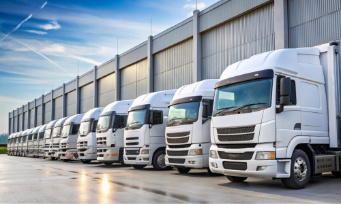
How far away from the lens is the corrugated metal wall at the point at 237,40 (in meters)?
17.6

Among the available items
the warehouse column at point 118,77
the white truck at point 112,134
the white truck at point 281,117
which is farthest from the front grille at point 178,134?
the warehouse column at point 118,77

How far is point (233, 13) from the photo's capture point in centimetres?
1939

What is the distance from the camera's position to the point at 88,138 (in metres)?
20.2

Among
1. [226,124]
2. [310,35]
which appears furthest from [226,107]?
[310,35]

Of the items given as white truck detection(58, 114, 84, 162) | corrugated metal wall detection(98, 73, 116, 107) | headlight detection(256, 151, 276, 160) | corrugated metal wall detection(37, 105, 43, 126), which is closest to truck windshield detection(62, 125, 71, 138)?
white truck detection(58, 114, 84, 162)

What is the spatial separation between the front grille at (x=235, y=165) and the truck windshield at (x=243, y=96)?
1.25m

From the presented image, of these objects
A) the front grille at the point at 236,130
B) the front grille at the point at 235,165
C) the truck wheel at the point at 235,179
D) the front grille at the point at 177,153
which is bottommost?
the truck wheel at the point at 235,179

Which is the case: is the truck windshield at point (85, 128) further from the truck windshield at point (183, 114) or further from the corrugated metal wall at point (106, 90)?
the corrugated metal wall at point (106, 90)

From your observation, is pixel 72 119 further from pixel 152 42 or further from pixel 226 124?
pixel 226 124

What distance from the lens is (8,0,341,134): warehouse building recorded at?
15727 mm

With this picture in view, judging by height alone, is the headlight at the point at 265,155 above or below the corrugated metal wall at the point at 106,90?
below

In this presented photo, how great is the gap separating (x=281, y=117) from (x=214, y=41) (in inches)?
522

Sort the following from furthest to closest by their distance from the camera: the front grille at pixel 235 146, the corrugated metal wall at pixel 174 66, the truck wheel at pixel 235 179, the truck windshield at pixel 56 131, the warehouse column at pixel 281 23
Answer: the truck windshield at pixel 56 131, the corrugated metal wall at pixel 174 66, the warehouse column at pixel 281 23, the truck wheel at pixel 235 179, the front grille at pixel 235 146

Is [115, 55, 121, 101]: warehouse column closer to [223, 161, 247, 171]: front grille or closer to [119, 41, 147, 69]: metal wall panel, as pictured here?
[119, 41, 147, 69]: metal wall panel
